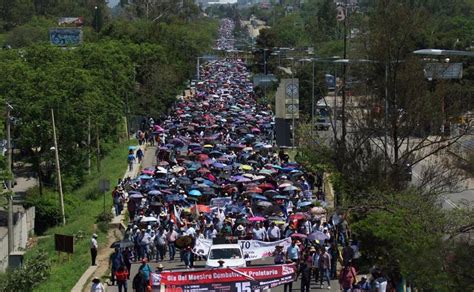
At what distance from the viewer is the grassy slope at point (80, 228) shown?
28.4 metres

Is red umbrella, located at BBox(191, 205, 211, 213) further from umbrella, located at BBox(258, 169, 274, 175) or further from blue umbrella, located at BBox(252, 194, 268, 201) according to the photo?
umbrella, located at BBox(258, 169, 274, 175)

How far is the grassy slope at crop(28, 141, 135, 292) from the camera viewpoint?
2844 centimetres

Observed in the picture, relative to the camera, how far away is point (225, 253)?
2506 cm

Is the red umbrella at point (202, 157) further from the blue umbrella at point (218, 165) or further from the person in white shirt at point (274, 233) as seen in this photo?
the person in white shirt at point (274, 233)

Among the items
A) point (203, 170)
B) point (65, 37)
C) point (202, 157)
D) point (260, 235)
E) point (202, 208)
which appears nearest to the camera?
point (260, 235)

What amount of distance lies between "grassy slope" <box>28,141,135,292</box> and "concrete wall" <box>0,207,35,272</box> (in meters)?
0.87

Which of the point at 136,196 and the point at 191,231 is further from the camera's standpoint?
the point at 136,196

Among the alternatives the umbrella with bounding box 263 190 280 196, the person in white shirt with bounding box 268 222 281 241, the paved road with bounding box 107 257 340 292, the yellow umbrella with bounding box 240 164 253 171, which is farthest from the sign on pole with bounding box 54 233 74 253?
the yellow umbrella with bounding box 240 164 253 171

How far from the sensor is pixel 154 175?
139 ft

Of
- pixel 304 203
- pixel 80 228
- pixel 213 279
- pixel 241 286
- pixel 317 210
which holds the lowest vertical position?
pixel 80 228

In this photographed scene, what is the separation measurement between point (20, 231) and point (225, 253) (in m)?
17.6

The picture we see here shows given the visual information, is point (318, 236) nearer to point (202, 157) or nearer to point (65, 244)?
point (65, 244)

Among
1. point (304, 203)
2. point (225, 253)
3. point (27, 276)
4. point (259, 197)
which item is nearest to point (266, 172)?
point (259, 197)

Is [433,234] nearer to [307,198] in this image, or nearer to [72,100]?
[307,198]
